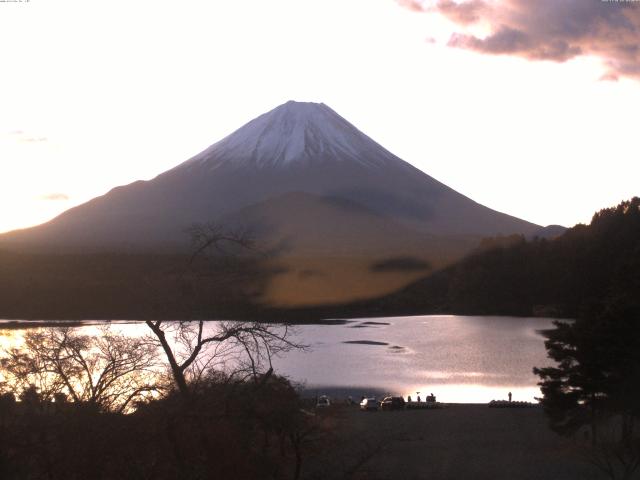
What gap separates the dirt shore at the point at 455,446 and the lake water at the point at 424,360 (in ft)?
6.78

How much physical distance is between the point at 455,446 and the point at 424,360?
51.9 ft

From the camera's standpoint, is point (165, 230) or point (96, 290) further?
A: point (165, 230)

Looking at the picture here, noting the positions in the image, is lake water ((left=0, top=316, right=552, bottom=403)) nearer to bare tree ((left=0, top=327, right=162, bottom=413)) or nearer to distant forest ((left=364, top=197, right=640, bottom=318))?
bare tree ((left=0, top=327, right=162, bottom=413))

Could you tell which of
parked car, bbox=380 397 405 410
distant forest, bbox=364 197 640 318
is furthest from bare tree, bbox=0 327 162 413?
distant forest, bbox=364 197 640 318

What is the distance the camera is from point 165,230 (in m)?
55.2

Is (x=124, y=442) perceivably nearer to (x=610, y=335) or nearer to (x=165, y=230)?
(x=610, y=335)

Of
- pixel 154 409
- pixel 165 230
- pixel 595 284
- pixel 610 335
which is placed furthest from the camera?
pixel 165 230

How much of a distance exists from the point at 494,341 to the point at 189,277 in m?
29.2

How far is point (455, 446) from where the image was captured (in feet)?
39.7

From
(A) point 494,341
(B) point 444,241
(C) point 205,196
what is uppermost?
(C) point 205,196

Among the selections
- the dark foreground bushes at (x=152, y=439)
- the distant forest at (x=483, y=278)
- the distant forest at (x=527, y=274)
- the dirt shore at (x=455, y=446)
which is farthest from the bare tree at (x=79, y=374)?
the distant forest at (x=527, y=274)

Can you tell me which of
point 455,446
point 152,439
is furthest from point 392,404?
point 152,439

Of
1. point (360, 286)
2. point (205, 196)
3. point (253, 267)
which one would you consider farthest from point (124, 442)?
point (205, 196)

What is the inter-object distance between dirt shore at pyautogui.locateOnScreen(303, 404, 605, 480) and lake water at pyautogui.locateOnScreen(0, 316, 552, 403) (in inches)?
81.3
